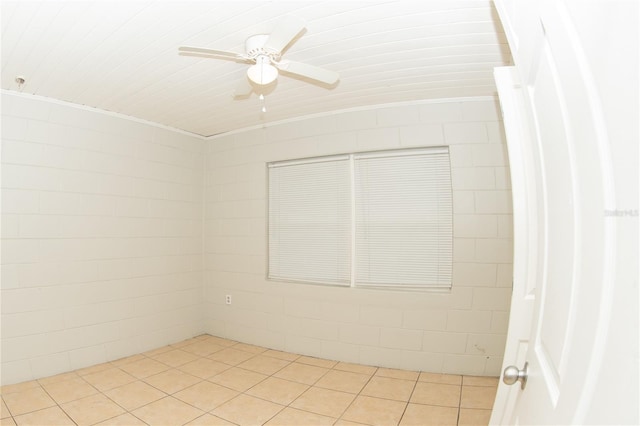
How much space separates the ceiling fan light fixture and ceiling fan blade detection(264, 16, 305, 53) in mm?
130

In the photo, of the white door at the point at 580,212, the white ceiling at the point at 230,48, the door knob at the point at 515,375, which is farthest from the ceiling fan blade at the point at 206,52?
the door knob at the point at 515,375

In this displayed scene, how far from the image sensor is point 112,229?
296cm

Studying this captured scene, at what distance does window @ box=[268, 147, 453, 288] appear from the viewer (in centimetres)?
271

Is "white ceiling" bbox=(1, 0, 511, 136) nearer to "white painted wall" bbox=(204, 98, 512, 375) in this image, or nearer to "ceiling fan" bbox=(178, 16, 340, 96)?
"ceiling fan" bbox=(178, 16, 340, 96)

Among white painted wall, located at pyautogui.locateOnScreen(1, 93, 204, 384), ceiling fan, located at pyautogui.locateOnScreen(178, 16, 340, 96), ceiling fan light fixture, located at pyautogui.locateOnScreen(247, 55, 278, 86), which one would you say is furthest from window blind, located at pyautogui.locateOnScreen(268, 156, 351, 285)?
ceiling fan light fixture, located at pyautogui.locateOnScreen(247, 55, 278, 86)

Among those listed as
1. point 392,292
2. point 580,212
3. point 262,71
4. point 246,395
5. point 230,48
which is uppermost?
point 230,48

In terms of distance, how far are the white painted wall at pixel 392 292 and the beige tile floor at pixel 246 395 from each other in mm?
241

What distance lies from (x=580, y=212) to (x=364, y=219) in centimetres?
241

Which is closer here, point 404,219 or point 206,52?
point 206,52

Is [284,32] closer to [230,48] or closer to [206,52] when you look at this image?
[206,52]

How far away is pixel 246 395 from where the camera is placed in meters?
2.30

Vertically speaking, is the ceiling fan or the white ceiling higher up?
the white ceiling

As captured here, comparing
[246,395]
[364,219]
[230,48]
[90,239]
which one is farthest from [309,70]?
[90,239]

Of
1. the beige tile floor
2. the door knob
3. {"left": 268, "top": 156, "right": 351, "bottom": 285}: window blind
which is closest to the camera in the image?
the door knob
